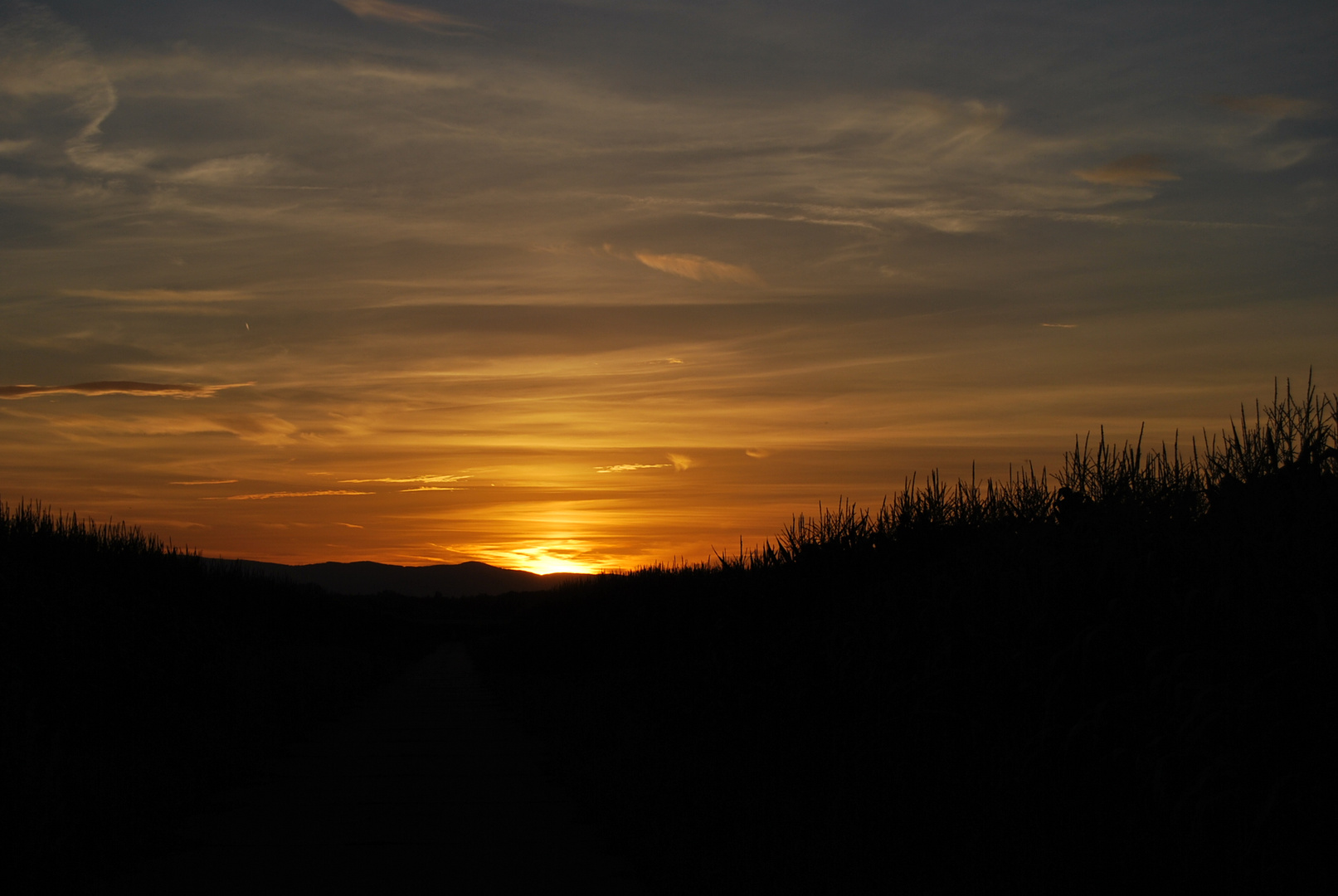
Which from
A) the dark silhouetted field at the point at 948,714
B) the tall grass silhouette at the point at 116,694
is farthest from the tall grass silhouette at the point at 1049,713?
the tall grass silhouette at the point at 116,694

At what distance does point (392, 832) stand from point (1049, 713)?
5.20 m

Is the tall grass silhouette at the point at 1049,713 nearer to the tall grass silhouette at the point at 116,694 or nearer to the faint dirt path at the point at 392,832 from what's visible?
the faint dirt path at the point at 392,832

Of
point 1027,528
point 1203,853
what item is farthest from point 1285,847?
point 1027,528

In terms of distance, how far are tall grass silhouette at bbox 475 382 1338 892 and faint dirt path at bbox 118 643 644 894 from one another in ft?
1.88

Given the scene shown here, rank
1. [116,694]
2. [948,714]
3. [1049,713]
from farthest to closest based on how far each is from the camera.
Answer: [116,694], [948,714], [1049,713]

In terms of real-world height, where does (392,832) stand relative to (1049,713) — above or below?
below

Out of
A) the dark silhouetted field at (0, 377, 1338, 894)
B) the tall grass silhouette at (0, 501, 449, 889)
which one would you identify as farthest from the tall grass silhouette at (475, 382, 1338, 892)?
the tall grass silhouette at (0, 501, 449, 889)

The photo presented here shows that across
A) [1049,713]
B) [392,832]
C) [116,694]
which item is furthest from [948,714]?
[116,694]

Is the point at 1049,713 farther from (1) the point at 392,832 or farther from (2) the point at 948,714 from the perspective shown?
(1) the point at 392,832

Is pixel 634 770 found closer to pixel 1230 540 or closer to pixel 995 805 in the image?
pixel 995 805

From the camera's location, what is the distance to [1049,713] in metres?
6.42

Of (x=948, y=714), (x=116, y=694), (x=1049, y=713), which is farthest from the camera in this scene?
(x=116, y=694)

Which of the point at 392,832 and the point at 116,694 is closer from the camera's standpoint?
the point at 392,832

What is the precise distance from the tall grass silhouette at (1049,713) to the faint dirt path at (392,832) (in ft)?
1.88
